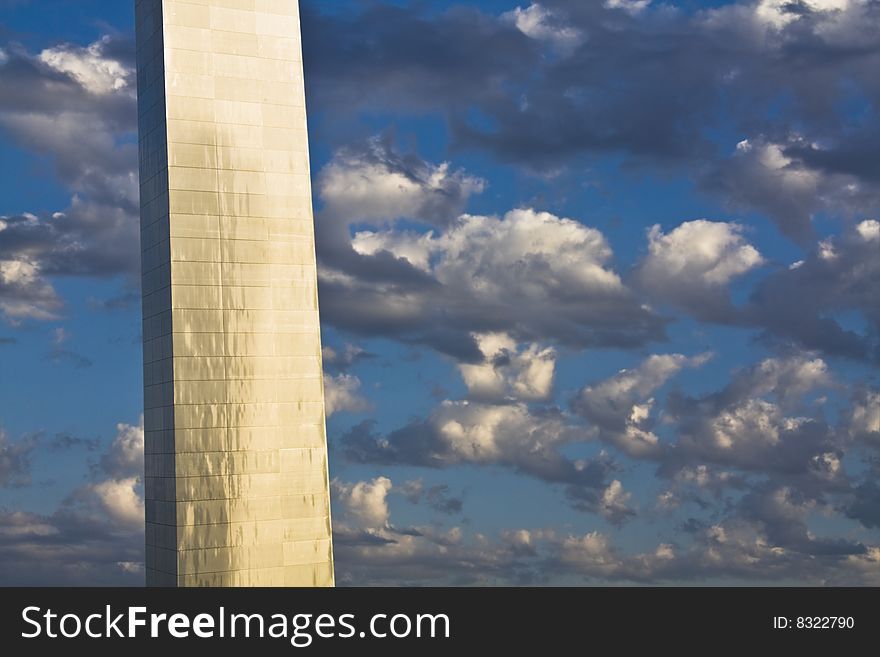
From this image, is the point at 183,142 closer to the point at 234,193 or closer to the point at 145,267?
the point at 234,193

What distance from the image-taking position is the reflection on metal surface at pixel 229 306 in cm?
4103

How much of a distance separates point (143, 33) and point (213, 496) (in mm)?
20714

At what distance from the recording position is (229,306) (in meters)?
41.8

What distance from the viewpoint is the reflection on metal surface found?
41.0 meters
